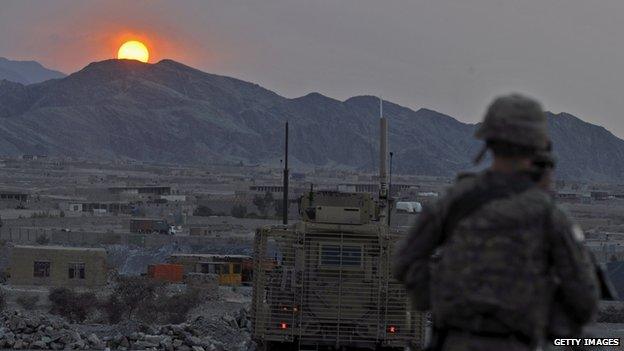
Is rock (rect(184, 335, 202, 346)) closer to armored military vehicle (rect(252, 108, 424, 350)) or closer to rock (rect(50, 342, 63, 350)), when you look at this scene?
rock (rect(50, 342, 63, 350))

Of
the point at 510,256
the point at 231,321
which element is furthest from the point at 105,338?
the point at 510,256

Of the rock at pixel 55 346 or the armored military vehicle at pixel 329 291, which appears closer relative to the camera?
the armored military vehicle at pixel 329 291

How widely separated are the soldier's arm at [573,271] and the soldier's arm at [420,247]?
45 centimetres

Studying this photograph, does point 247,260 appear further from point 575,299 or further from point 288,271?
point 575,299

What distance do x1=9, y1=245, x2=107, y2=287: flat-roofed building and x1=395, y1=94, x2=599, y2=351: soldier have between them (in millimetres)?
37820

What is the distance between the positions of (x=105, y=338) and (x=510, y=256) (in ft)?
51.4

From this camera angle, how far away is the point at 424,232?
5336 mm

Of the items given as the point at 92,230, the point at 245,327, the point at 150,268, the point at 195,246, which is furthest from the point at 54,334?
the point at 92,230

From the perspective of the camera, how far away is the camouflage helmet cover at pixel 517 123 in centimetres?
513

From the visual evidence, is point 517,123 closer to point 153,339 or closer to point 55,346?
point 55,346

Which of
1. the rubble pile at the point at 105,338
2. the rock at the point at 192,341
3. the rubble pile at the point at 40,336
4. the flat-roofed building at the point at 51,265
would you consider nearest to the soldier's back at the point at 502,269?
the rubble pile at the point at 105,338

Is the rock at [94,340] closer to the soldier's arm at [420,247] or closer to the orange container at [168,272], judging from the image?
the soldier's arm at [420,247]

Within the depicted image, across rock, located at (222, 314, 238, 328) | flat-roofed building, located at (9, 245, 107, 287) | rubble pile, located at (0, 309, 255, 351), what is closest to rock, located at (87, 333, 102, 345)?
rubble pile, located at (0, 309, 255, 351)

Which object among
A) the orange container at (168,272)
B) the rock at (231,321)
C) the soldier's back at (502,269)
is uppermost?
the soldier's back at (502,269)
